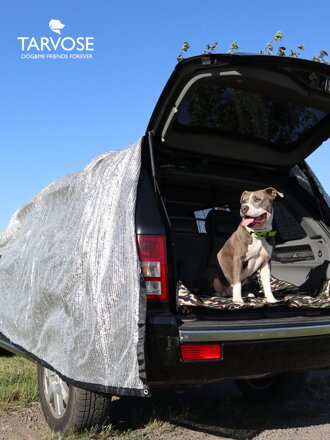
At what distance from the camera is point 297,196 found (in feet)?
13.9

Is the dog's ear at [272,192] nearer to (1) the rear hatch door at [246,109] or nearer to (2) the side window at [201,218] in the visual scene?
(1) the rear hatch door at [246,109]

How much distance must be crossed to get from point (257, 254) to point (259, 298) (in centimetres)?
38

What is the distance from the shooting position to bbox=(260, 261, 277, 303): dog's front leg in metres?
4.07

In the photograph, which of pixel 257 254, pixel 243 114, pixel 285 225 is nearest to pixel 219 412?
pixel 257 254

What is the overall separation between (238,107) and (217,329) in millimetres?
1697

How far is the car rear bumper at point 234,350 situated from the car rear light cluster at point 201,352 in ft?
0.08

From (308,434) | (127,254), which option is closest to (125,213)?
(127,254)

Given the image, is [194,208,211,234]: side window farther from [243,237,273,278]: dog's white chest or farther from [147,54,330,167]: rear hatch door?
[147,54,330,167]: rear hatch door

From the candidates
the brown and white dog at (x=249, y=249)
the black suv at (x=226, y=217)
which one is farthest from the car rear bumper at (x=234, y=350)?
the brown and white dog at (x=249, y=249)

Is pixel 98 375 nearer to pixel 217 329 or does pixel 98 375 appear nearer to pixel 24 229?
pixel 217 329

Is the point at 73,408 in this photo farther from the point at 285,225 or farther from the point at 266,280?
the point at 285,225

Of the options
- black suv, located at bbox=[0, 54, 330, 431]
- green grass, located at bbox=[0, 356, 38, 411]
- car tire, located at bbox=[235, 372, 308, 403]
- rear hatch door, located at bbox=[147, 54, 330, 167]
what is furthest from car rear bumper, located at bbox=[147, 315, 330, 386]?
green grass, located at bbox=[0, 356, 38, 411]

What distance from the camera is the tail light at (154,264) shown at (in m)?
2.81

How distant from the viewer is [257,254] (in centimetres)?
426
